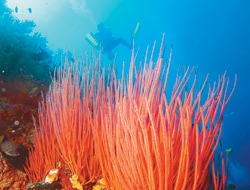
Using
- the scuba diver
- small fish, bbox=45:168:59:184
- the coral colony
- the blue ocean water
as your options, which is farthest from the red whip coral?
the blue ocean water

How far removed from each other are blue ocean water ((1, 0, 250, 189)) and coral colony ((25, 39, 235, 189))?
24489 millimetres

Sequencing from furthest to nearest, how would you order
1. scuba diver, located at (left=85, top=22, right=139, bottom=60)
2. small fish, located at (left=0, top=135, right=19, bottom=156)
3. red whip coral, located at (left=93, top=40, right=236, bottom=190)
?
scuba diver, located at (left=85, top=22, right=139, bottom=60) → small fish, located at (left=0, top=135, right=19, bottom=156) → red whip coral, located at (left=93, top=40, right=236, bottom=190)

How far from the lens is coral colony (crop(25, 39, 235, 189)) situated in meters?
1.42

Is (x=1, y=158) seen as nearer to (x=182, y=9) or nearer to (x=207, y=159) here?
(x=207, y=159)

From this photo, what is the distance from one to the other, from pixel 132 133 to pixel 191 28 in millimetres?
Answer: 54848

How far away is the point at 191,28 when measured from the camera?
172ft

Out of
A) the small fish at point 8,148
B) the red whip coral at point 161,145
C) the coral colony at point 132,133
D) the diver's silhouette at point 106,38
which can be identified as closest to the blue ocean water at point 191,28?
the diver's silhouette at point 106,38

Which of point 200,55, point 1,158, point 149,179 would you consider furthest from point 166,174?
point 200,55

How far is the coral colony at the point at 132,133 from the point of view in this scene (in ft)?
4.66

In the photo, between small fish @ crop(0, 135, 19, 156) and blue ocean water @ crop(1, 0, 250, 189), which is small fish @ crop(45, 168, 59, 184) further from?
blue ocean water @ crop(1, 0, 250, 189)

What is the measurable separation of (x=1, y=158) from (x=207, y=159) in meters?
2.46

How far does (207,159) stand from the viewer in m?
1.66

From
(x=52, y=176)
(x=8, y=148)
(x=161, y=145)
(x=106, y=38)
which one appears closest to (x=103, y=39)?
(x=106, y=38)

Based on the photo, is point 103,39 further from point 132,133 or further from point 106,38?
point 132,133
